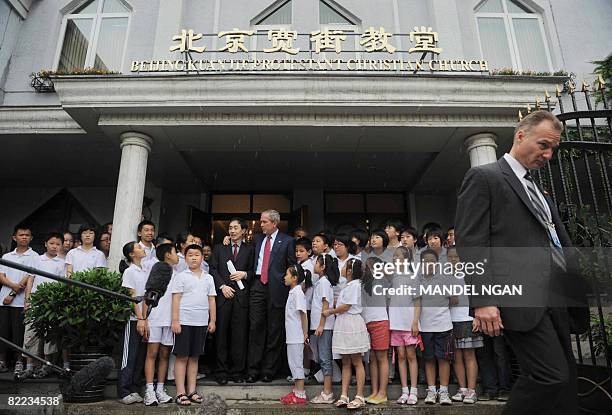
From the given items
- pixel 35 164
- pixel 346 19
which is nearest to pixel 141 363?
pixel 35 164

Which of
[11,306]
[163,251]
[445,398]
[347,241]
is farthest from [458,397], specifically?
[11,306]

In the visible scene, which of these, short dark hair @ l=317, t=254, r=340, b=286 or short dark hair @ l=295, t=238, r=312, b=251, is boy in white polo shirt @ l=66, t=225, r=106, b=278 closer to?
short dark hair @ l=295, t=238, r=312, b=251

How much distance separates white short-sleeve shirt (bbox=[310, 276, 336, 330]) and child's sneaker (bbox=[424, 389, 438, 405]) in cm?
132

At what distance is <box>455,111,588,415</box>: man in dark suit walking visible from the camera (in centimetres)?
215

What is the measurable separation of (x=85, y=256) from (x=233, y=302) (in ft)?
8.21

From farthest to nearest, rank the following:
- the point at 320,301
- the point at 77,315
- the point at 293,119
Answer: the point at 293,119 < the point at 320,301 < the point at 77,315

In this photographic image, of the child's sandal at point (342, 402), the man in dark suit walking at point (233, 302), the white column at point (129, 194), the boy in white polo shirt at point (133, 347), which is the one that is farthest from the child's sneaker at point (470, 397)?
the white column at point (129, 194)

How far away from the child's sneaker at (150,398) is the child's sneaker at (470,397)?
3.50m

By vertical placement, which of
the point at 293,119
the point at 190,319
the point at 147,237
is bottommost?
the point at 190,319

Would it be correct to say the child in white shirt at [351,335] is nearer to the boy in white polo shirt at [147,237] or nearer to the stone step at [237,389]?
the stone step at [237,389]

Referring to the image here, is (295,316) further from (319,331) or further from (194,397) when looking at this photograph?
(194,397)

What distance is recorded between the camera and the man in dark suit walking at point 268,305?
212 inches

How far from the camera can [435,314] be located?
5.00 m

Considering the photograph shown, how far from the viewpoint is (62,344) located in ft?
16.4
